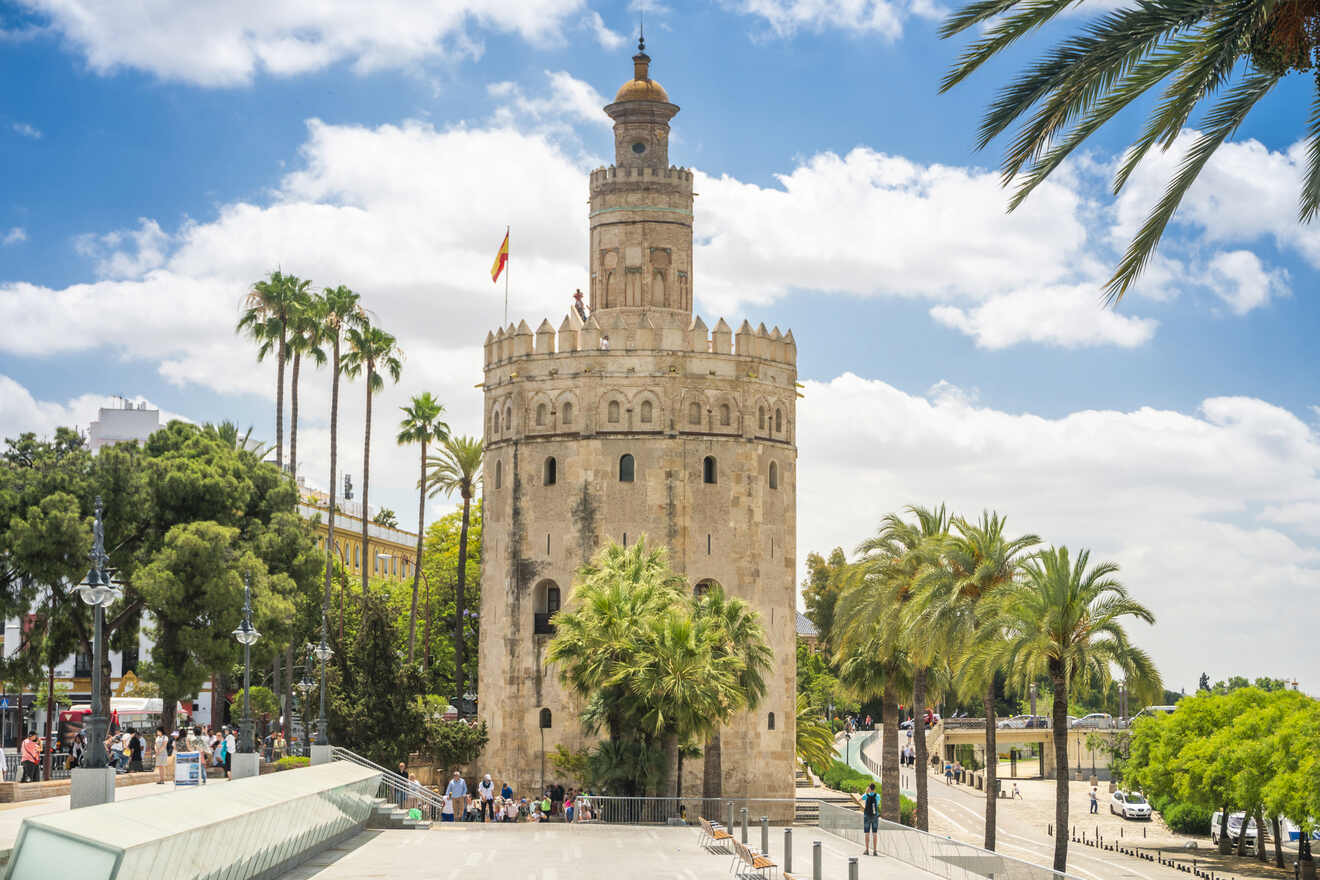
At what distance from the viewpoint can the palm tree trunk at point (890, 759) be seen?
44812 mm

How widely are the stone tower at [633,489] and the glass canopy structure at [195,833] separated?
21278mm

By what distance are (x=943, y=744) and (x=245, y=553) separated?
59689 millimetres

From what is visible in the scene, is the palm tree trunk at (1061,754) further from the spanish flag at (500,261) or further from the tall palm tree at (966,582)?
the spanish flag at (500,261)

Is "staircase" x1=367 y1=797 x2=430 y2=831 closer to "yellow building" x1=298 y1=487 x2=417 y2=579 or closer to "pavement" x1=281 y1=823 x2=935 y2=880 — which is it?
"pavement" x1=281 y1=823 x2=935 y2=880

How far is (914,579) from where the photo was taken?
40969mm

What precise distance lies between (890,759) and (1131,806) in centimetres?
3121


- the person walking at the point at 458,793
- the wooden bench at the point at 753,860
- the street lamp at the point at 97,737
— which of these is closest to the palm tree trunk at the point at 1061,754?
the wooden bench at the point at 753,860

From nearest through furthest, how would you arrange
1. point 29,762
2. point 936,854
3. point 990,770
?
point 936,854, point 29,762, point 990,770

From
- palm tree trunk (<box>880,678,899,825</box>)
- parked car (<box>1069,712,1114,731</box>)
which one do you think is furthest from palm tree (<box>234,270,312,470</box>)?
parked car (<box>1069,712,1114,731</box>)

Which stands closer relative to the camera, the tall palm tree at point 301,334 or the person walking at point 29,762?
the person walking at point 29,762

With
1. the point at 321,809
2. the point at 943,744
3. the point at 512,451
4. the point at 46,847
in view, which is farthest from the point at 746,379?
the point at 943,744

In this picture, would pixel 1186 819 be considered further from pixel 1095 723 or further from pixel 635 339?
pixel 1095 723

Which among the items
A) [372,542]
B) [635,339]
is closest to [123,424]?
[372,542]

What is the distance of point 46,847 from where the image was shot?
14688 millimetres
